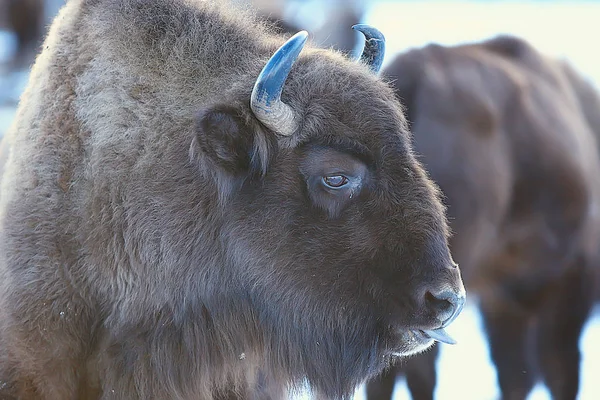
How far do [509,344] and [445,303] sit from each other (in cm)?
456

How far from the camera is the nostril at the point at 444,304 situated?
3276 mm

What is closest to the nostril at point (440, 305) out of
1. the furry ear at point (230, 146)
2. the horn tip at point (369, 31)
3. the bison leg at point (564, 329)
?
the furry ear at point (230, 146)

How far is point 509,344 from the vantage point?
25.0 ft

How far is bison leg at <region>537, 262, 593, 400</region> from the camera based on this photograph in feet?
23.3

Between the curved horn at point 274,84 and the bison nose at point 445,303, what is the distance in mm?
826

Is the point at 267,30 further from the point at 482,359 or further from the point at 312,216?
the point at 482,359

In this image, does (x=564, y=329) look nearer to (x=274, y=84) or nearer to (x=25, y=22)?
(x=274, y=84)

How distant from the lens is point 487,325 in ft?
25.5

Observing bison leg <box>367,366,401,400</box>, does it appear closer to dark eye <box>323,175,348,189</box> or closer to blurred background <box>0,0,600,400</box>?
blurred background <box>0,0,600,400</box>

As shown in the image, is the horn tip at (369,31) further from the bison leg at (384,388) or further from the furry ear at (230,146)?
the bison leg at (384,388)

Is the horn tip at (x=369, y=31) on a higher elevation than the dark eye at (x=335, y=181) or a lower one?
higher

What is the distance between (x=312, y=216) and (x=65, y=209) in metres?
0.92

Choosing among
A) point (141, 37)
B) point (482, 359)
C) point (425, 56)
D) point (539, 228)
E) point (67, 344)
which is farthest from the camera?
point (482, 359)

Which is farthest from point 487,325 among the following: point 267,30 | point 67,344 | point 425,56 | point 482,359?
point 67,344
